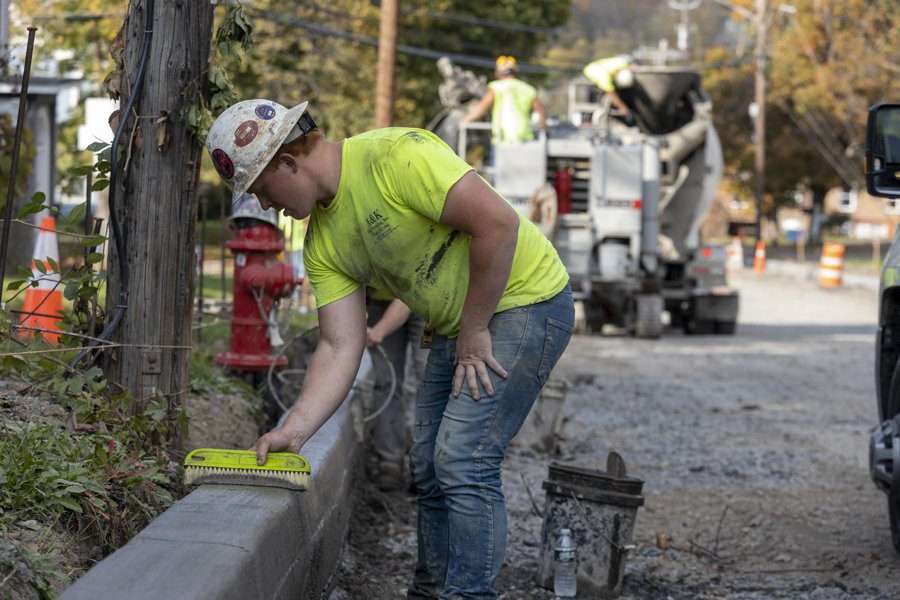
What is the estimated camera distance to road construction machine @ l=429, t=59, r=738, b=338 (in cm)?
1906

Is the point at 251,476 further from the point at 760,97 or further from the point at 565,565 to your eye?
the point at 760,97

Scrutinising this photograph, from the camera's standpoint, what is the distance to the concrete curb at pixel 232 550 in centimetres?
337

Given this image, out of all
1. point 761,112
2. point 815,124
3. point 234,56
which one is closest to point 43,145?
point 234,56

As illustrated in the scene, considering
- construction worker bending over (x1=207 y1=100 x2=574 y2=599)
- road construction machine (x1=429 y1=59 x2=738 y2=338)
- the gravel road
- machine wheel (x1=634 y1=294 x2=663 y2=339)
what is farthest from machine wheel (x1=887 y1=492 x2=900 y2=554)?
machine wheel (x1=634 y1=294 x2=663 y2=339)

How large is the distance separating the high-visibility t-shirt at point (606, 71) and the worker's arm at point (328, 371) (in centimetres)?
1643

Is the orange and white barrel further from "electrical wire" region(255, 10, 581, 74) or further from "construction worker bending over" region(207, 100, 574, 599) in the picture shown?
"construction worker bending over" region(207, 100, 574, 599)

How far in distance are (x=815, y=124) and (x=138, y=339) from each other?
47.5m

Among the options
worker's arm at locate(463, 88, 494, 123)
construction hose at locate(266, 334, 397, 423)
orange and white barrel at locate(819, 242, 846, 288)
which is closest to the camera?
construction hose at locate(266, 334, 397, 423)

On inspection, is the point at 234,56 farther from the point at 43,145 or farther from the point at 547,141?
the point at 43,145

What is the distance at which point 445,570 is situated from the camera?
502 centimetres

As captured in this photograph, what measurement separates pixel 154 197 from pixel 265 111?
3.96ft

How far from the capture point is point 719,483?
8.55m

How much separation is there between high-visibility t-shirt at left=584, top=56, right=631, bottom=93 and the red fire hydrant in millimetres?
13660

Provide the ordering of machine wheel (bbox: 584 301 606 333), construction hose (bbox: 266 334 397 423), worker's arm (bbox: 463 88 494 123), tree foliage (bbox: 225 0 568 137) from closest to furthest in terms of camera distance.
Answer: construction hose (bbox: 266 334 397 423), worker's arm (bbox: 463 88 494 123), machine wheel (bbox: 584 301 606 333), tree foliage (bbox: 225 0 568 137)
